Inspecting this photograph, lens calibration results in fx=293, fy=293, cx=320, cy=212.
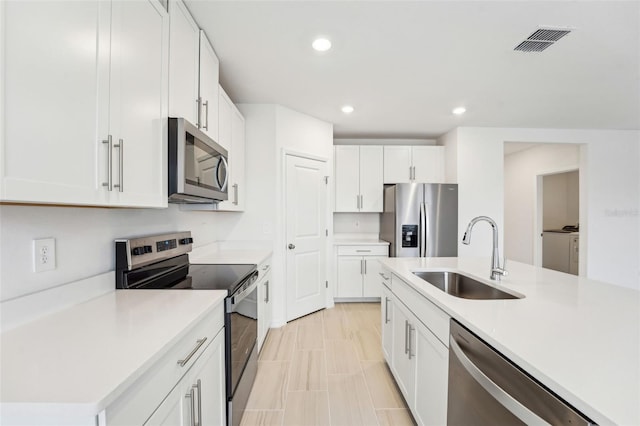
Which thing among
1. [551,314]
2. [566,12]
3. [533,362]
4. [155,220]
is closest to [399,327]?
[551,314]

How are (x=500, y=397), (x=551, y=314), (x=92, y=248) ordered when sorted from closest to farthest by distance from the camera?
(x=500, y=397)
(x=551, y=314)
(x=92, y=248)

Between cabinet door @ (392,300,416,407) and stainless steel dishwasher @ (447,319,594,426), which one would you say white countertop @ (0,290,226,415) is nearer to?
stainless steel dishwasher @ (447,319,594,426)

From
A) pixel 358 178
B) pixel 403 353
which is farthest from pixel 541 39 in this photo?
pixel 358 178

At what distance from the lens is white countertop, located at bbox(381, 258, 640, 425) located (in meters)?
0.65

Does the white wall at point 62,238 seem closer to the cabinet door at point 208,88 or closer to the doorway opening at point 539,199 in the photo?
the cabinet door at point 208,88

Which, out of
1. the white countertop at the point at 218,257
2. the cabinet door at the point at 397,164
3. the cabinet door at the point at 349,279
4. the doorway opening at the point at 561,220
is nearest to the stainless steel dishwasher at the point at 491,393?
the white countertop at the point at 218,257

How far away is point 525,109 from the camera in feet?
11.1

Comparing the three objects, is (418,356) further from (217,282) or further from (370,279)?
(370,279)

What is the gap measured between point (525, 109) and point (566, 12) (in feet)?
6.19

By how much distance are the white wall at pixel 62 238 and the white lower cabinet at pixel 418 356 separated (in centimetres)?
161

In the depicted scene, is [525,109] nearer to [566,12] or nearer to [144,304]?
[566,12]

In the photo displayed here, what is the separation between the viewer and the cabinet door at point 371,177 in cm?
430

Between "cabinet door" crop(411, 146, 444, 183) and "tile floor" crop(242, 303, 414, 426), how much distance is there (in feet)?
7.50

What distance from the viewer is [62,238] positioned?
3.89ft
